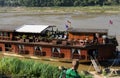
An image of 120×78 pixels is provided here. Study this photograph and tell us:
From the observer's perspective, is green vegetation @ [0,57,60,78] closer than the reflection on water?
Yes

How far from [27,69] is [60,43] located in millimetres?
9103

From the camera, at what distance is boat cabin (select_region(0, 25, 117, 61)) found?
87.6 feet

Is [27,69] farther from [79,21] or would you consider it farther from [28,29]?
[79,21]

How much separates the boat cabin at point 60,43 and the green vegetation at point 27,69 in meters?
7.87

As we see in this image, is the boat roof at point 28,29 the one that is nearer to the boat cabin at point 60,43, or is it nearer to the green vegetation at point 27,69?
the boat cabin at point 60,43

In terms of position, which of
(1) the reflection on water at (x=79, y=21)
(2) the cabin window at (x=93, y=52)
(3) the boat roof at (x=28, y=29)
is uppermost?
(3) the boat roof at (x=28, y=29)

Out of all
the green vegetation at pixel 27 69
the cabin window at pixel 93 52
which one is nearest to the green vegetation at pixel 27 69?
the green vegetation at pixel 27 69

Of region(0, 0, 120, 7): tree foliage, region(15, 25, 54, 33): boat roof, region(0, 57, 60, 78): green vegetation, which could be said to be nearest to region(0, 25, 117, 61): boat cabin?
region(15, 25, 54, 33): boat roof

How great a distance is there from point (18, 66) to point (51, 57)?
9025mm

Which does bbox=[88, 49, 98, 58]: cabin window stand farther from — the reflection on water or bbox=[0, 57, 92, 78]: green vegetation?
the reflection on water

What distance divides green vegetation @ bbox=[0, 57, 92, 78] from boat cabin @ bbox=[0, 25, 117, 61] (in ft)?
25.8

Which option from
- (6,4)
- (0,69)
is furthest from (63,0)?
(0,69)

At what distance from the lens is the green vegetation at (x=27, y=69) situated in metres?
17.8

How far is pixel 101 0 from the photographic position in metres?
99.7
